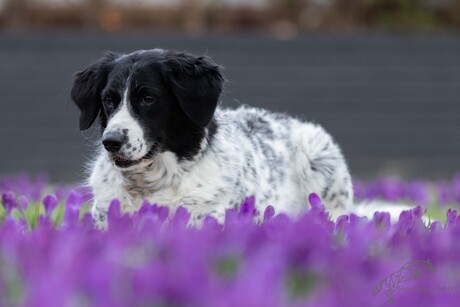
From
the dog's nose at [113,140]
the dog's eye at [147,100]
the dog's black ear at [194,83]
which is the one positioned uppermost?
the dog's black ear at [194,83]

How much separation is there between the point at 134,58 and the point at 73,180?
775cm

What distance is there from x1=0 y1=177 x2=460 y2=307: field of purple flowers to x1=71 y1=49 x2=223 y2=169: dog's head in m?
1.39

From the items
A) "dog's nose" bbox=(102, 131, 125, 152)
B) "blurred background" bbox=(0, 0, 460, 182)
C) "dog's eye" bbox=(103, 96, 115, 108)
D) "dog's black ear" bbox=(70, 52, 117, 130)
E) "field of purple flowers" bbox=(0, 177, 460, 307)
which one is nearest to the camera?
"field of purple flowers" bbox=(0, 177, 460, 307)

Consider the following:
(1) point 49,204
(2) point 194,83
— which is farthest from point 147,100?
(1) point 49,204

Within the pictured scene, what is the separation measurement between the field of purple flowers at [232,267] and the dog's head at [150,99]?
4.55 ft

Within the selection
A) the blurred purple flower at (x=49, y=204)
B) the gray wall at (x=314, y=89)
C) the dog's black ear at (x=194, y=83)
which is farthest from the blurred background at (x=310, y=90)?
the blurred purple flower at (x=49, y=204)

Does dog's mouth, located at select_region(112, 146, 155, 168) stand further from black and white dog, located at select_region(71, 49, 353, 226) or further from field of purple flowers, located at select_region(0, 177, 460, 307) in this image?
field of purple flowers, located at select_region(0, 177, 460, 307)

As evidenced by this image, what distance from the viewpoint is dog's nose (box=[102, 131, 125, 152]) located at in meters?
4.04

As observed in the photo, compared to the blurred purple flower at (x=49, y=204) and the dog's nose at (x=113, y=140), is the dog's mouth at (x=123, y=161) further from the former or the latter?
the blurred purple flower at (x=49, y=204)

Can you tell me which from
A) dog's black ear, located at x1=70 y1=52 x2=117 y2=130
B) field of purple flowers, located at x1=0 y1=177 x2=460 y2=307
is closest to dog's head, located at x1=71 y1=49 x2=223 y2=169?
dog's black ear, located at x1=70 y1=52 x2=117 y2=130

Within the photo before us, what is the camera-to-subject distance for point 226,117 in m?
5.49

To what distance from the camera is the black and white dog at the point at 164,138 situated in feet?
14.4

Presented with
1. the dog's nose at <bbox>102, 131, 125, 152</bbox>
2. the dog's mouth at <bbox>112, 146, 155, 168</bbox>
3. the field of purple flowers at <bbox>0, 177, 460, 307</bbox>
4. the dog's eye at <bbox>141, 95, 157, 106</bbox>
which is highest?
the dog's eye at <bbox>141, 95, 157, 106</bbox>

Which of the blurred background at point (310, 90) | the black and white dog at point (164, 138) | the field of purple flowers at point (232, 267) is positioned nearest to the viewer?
the field of purple flowers at point (232, 267)
